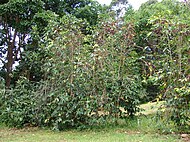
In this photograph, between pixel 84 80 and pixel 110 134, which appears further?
pixel 84 80

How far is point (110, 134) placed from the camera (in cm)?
519

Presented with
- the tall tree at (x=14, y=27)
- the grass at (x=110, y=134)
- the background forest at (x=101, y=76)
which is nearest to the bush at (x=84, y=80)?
the background forest at (x=101, y=76)

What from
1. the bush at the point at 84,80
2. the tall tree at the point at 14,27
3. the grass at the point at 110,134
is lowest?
the grass at the point at 110,134

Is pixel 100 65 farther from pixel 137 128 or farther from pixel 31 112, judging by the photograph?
pixel 31 112

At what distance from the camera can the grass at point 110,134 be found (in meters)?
4.73

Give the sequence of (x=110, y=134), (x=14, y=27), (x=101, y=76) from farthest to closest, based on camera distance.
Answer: (x=14, y=27), (x=101, y=76), (x=110, y=134)

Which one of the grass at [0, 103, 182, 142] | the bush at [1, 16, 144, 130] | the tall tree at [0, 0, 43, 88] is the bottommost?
the grass at [0, 103, 182, 142]

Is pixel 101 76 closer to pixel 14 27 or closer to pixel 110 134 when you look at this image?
pixel 110 134

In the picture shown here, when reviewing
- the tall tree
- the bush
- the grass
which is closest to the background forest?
the bush

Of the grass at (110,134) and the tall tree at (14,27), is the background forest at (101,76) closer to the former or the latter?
the grass at (110,134)

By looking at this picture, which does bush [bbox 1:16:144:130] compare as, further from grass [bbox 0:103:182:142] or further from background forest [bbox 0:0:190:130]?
grass [bbox 0:103:182:142]

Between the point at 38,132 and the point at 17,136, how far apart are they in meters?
0.53

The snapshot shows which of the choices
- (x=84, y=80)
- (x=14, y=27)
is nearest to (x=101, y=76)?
(x=84, y=80)

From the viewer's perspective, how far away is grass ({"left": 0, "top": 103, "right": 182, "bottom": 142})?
15.5 ft
